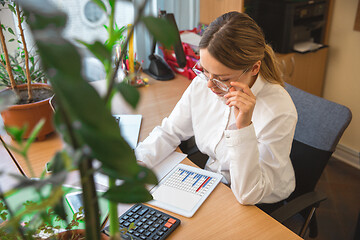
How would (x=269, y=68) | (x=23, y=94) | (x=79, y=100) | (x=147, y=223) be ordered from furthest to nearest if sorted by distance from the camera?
(x=23, y=94) < (x=269, y=68) < (x=147, y=223) < (x=79, y=100)

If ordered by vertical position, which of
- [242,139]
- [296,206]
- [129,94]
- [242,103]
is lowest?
[296,206]

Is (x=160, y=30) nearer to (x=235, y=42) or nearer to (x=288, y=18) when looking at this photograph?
(x=235, y=42)

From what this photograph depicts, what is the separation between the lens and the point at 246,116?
3.96 ft

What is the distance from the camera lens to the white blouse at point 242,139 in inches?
47.4

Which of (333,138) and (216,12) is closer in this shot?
(333,138)

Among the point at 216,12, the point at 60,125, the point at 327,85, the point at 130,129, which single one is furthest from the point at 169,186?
the point at 327,85

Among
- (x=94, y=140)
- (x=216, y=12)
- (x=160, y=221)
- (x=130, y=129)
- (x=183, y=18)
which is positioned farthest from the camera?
(x=183, y=18)

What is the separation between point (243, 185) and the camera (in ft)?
3.84

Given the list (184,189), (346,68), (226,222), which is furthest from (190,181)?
(346,68)

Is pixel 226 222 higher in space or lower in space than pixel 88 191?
lower

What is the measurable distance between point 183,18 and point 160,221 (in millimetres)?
1965

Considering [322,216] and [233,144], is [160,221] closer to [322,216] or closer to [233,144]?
[233,144]

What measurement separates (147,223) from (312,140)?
75cm

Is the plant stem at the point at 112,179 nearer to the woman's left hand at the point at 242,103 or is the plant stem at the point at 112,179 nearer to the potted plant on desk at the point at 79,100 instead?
the potted plant on desk at the point at 79,100
